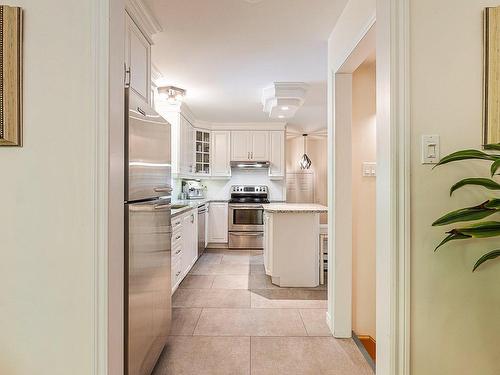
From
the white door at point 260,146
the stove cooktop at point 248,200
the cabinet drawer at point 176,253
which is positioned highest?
the white door at point 260,146

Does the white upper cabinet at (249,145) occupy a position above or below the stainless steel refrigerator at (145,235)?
above

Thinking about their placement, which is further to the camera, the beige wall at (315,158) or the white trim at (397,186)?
the beige wall at (315,158)

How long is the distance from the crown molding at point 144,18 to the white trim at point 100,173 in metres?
1.04

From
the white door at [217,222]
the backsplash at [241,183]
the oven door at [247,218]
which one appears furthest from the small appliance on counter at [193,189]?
the oven door at [247,218]

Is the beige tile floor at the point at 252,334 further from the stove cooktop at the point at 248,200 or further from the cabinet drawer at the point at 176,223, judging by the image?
the stove cooktop at the point at 248,200

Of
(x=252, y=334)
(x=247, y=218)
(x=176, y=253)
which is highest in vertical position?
(x=247, y=218)

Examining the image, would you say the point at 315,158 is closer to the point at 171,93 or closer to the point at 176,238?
the point at 171,93

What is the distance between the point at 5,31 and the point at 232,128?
15.9ft

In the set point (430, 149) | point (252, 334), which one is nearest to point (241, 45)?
point (430, 149)

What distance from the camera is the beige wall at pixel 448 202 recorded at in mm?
1098

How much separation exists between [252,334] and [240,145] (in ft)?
13.3

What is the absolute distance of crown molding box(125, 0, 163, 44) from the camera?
75.2 inches

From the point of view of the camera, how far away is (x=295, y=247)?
3301 mm

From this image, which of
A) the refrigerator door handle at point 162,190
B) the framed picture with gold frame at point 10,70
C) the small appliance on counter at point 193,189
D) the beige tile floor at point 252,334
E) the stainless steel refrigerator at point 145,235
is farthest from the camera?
the small appliance on counter at point 193,189
